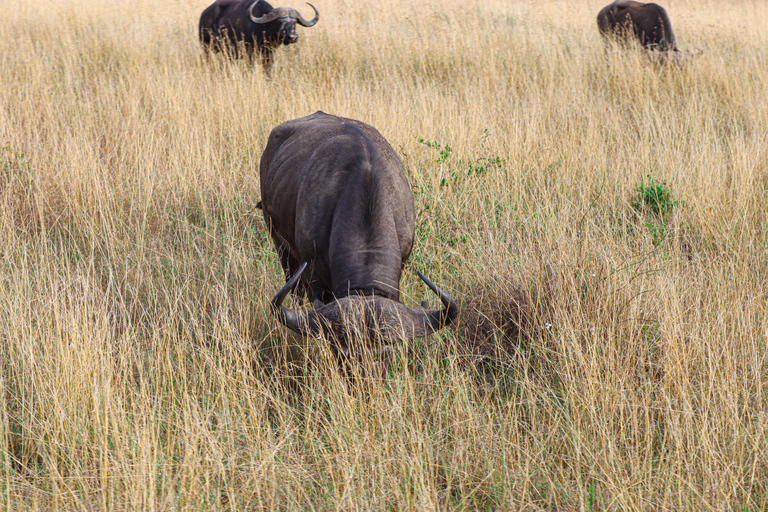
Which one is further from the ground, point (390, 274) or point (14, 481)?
point (390, 274)

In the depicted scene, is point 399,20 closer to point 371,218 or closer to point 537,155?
point 537,155

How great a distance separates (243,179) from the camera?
585cm

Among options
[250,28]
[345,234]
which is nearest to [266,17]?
[250,28]

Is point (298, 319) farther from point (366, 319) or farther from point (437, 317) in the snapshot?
point (437, 317)

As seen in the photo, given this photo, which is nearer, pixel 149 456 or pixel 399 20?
pixel 149 456

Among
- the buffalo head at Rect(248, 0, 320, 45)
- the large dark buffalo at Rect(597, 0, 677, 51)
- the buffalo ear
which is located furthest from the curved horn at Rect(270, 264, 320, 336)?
the large dark buffalo at Rect(597, 0, 677, 51)

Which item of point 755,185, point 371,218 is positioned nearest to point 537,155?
point 755,185

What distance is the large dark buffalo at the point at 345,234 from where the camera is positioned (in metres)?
2.91

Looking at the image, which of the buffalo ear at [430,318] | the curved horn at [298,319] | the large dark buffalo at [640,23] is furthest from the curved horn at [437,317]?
the large dark buffalo at [640,23]

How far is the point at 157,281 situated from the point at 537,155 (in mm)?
3808

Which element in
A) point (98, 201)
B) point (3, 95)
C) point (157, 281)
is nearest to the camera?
point (157, 281)

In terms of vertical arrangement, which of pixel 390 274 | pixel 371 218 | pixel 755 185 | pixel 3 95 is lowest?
pixel 755 185

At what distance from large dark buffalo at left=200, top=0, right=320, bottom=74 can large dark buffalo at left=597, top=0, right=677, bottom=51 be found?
547cm

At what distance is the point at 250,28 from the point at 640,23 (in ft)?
25.1
